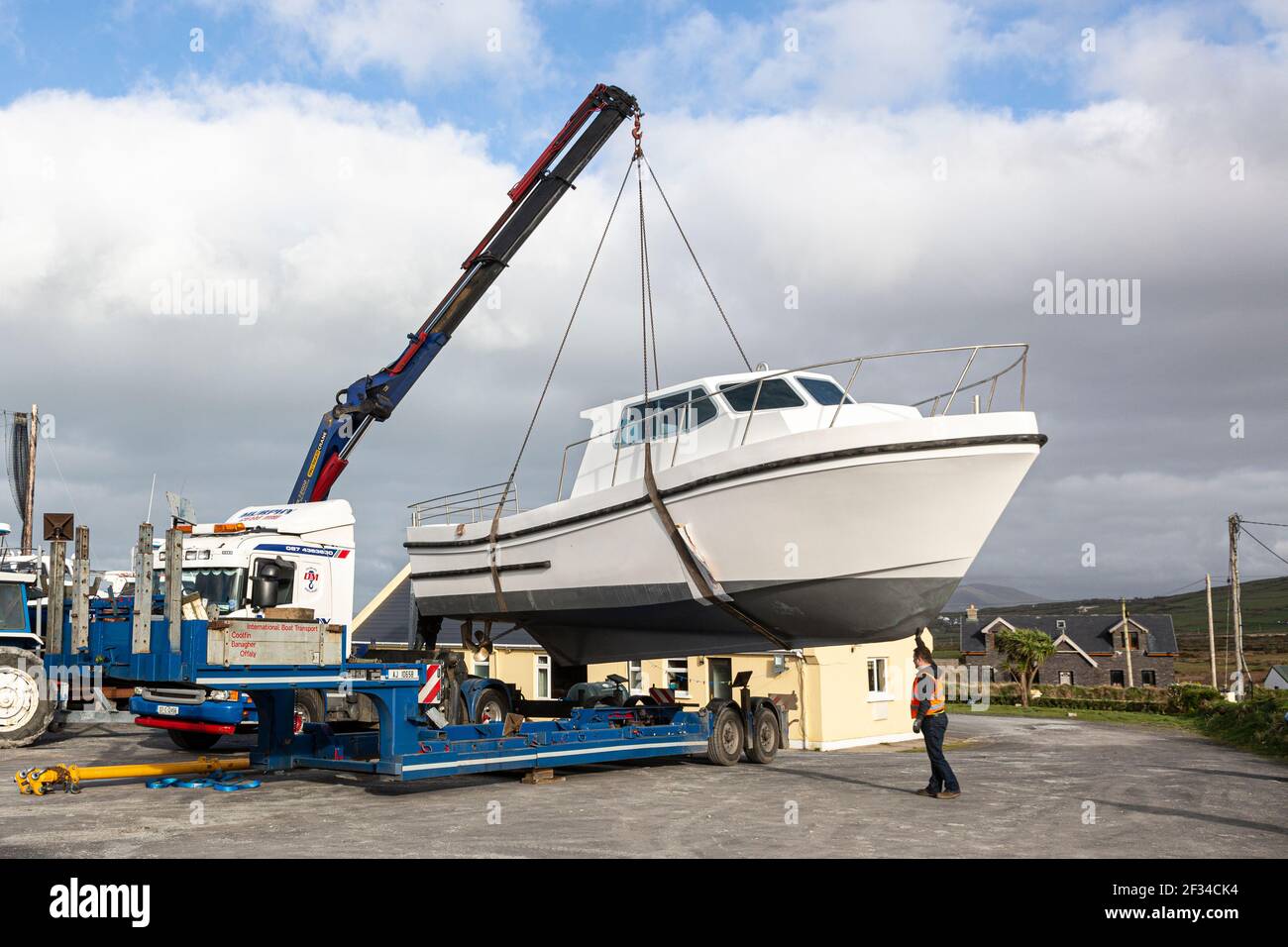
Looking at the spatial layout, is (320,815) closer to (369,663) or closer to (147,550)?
(369,663)

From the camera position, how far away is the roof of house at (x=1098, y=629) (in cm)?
5172

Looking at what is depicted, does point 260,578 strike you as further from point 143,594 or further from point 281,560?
point 143,594

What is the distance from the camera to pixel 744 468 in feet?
30.1

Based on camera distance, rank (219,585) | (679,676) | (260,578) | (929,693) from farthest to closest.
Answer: (679,676) → (219,585) → (260,578) → (929,693)

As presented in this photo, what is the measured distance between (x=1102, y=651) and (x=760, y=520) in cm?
4895

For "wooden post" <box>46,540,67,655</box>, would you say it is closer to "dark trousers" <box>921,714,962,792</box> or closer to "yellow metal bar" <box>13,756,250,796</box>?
"yellow metal bar" <box>13,756,250,796</box>

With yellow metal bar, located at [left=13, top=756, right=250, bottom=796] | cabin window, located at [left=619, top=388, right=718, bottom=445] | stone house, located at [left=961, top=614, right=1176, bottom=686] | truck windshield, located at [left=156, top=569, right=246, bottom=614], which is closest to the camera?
yellow metal bar, located at [left=13, top=756, right=250, bottom=796]

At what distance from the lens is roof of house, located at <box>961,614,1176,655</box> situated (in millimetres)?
51719

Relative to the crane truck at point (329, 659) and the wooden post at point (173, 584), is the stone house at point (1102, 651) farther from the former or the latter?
the wooden post at point (173, 584)

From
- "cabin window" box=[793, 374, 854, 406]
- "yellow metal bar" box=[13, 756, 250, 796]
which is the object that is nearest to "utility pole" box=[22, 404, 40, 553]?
"yellow metal bar" box=[13, 756, 250, 796]

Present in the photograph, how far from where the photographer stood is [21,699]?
1284cm

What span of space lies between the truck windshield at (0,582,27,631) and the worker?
11.5 meters

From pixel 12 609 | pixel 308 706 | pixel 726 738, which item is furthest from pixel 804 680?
pixel 12 609
